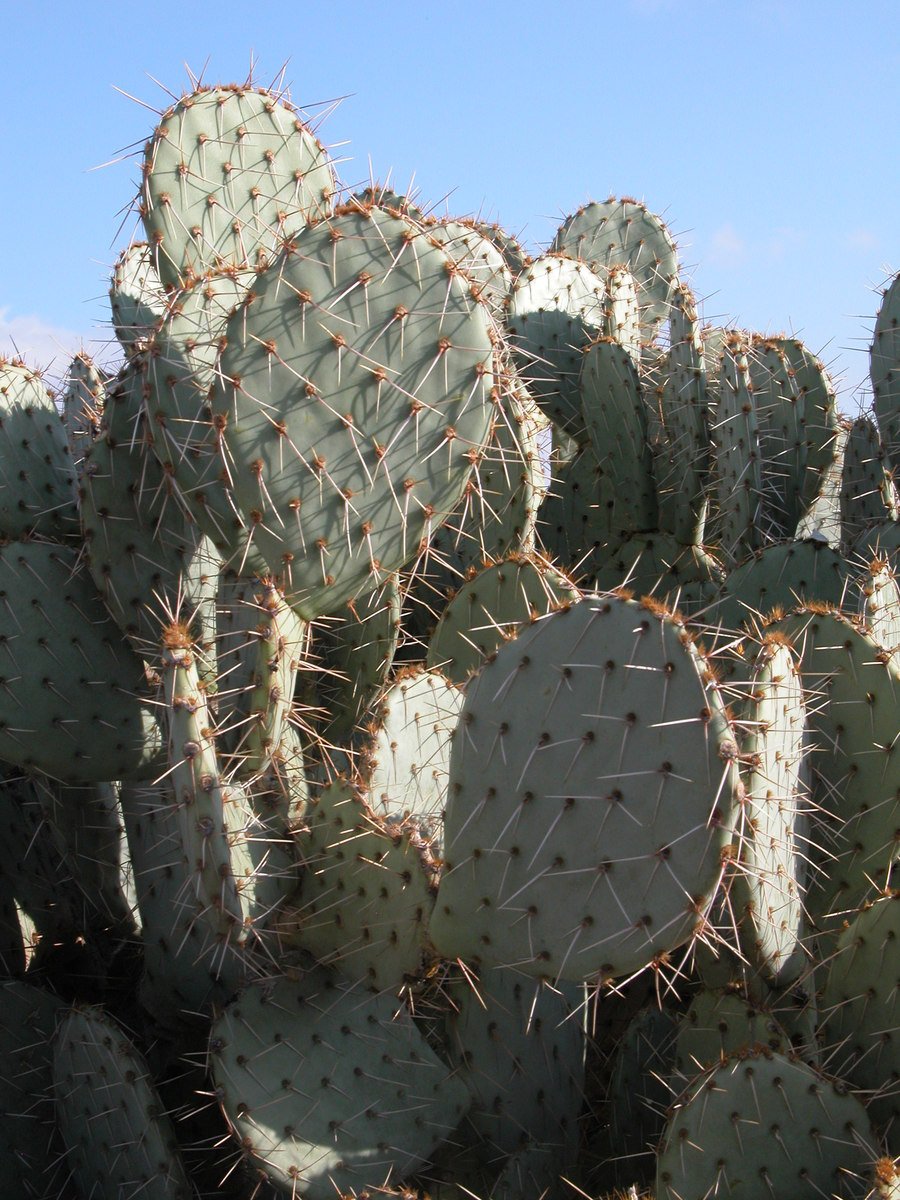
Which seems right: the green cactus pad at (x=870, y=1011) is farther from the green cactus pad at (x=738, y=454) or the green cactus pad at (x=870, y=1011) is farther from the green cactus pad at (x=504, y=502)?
the green cactus pad at (x=738, y=454)

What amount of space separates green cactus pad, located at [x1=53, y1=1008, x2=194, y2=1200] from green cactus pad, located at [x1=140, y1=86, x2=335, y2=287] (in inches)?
55.1

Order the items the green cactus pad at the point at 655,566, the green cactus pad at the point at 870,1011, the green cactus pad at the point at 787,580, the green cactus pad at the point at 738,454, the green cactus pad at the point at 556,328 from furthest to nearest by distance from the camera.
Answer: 1. the green cactus pad at the point at 556,328
2. the green cactus pad at the point at 655,566
3. the green cactus pad at the point at 738,454
4. the green cactus pad at the point at 787,580
5. the green cactus pad at the point at 870,1011

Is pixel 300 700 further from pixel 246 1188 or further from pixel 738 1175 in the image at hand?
pixel 738 1175

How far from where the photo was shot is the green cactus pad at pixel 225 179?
2369mm

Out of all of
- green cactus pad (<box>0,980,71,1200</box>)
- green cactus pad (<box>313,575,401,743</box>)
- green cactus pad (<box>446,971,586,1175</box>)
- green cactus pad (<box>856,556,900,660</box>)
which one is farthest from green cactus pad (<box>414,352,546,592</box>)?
green cactus pad (<box>0,980,71,1200</box>)

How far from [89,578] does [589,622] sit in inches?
40.5

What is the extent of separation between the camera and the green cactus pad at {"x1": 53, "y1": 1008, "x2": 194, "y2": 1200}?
6.47 ft

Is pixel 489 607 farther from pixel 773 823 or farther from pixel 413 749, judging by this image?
pixel 773 823

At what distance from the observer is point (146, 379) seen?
1946mm

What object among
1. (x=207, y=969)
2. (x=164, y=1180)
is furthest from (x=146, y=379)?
(x=164, y=1180)

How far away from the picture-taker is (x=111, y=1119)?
201 centimetres

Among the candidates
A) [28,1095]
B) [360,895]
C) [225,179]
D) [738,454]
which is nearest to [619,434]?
[738,454]

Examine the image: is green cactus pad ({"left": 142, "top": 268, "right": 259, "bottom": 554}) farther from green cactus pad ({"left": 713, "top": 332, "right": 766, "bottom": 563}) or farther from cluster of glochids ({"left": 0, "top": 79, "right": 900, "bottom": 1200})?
green cactus pad ({"left": 713, "top": 332, "right": 766, "bottom": 563})

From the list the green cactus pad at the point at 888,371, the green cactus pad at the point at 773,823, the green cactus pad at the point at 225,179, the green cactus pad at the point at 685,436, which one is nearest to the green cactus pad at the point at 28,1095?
the green cactus pad at the point at 773,823
